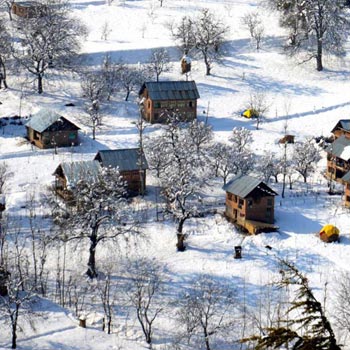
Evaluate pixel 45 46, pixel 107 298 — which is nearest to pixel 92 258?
pixel 107 298

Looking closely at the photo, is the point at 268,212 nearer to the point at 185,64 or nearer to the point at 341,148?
the point at 341,148

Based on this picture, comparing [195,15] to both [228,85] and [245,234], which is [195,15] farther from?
[245,234]

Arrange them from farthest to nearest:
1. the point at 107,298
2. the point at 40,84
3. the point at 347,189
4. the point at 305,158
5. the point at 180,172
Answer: the point at 40,84 < the point at 305,158 < the point at 347,189 < the point at 180,172 < the point at 107,298

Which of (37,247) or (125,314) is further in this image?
(37,247)

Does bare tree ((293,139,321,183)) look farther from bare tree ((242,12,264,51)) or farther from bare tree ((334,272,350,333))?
bare tree ((242,12,264,51))

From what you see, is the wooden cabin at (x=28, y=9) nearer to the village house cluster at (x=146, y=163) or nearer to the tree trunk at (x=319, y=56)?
the village house cluster at (x=146, y=163)

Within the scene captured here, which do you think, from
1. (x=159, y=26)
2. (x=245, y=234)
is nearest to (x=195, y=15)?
(x=159, y=26)
